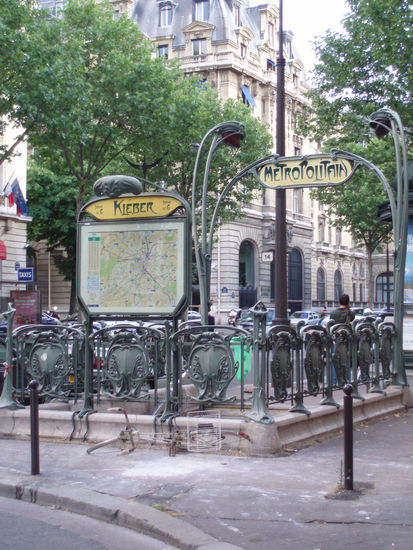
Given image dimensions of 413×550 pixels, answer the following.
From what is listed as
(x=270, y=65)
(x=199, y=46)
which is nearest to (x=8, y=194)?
(x=199, y=46)

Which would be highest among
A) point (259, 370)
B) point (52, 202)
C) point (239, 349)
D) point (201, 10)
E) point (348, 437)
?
point (201, 10)

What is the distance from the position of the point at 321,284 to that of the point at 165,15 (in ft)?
97.7

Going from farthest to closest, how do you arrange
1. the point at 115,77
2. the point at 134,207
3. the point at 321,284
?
the point at 321,284 < the point at 115,77 < the point at 134,207

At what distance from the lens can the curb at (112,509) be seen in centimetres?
547

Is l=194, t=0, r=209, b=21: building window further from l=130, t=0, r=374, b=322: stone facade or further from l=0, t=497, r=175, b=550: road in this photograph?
l=0, t=497, r=175, b=550: road

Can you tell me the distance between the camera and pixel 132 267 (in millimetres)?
9688

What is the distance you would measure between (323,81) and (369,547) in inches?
864

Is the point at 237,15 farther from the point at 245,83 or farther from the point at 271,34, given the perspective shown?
the point at 245,83

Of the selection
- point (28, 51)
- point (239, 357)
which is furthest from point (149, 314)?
point (28, 51)

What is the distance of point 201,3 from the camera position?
5806 centimetres

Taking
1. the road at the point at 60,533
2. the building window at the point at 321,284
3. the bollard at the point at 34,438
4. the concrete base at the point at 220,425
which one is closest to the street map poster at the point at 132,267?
the concrete base at the point at 220,425

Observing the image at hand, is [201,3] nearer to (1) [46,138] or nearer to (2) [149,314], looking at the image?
(1) [46,138]

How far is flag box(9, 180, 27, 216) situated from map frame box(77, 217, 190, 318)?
29.3m

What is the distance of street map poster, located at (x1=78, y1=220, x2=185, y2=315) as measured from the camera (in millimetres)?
9461
